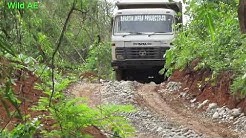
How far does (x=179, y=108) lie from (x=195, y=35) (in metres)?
4.86

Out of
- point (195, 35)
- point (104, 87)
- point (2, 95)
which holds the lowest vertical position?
point (104, 87)

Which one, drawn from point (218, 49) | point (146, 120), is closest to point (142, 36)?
point (218, 49)

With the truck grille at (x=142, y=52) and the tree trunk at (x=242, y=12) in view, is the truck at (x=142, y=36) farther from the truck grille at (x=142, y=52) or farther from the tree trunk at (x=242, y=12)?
the tree trunk at (x=242, y=12)

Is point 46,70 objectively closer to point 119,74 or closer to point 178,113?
point 178,113

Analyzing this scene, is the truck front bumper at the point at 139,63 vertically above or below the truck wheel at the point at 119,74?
above

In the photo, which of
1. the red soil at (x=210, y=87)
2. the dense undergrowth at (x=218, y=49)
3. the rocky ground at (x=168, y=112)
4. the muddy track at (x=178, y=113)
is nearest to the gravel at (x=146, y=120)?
the rocky ground at (x=168, y=112)

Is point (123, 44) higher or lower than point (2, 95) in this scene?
lower

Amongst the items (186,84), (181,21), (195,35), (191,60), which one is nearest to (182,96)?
(186,84)

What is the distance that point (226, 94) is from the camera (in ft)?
34.7

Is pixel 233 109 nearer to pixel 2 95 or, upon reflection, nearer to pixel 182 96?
pixel 182 96

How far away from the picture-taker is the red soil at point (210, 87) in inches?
394

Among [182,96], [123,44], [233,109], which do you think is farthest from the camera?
[123,44]

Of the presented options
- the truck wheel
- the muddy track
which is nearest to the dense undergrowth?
the muddy track

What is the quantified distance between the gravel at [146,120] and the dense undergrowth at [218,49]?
105 centimetres
